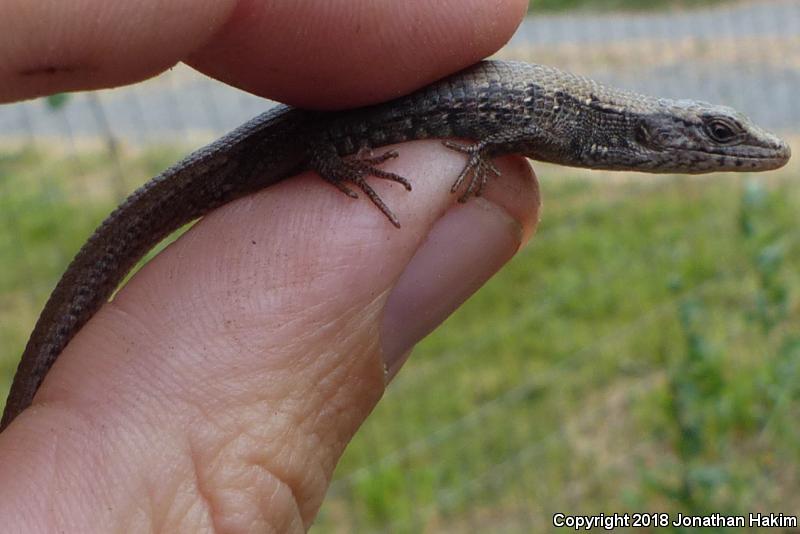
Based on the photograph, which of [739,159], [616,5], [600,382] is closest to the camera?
[739,159]

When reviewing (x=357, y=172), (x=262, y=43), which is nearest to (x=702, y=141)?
(x=357, y=172)

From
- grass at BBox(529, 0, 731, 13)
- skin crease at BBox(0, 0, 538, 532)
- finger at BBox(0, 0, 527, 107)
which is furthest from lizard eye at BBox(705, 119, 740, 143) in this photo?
grass at BBox(529, 0, 731, 13)

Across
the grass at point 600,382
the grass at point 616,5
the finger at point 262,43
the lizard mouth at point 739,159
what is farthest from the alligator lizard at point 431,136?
the grass at point 616,5

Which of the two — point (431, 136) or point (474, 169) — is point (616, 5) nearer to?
point (431, 136)

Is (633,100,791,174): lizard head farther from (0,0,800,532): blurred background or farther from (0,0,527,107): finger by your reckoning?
(0,0,527,107): finger

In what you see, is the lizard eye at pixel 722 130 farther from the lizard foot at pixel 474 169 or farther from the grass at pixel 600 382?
the lizard foot at pixel 474 169

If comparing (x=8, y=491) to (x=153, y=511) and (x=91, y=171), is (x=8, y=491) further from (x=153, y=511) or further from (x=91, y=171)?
(x=91, y=171)
